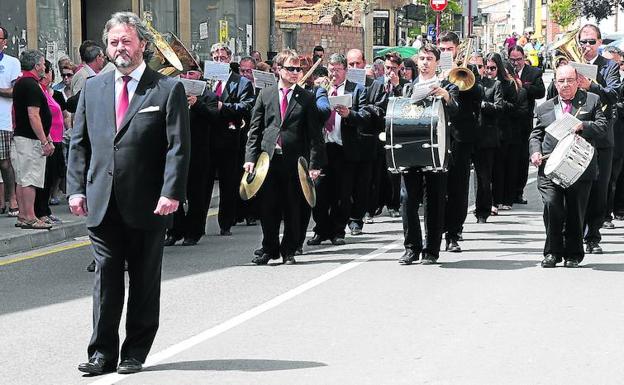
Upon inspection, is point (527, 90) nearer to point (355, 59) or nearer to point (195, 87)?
point (355, 59)

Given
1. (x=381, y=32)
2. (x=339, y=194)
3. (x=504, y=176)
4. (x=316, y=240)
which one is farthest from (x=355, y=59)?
(x=381, y=32)

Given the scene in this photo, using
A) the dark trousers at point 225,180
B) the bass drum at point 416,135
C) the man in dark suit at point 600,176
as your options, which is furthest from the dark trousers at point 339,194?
the man in dark suit at point 600,176

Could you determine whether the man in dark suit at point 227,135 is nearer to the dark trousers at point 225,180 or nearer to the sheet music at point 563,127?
the dark trousers at point 225,180

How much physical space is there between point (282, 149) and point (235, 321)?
3.36 metres

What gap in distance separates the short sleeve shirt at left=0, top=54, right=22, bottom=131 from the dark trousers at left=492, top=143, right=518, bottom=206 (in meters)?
6.26

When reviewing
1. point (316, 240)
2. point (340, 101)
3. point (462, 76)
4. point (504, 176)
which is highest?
point (462, 76)

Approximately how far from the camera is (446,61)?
12.9m

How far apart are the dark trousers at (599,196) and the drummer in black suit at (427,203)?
1490mm

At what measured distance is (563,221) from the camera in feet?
39.7

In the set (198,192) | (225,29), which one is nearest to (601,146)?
(198,192)

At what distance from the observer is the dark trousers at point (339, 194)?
14500 millimetres

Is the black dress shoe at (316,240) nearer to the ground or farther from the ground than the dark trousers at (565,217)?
nearer to the ground

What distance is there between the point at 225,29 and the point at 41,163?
54.7 feet

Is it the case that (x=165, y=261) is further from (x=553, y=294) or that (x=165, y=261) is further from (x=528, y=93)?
(x=528, y=93)
